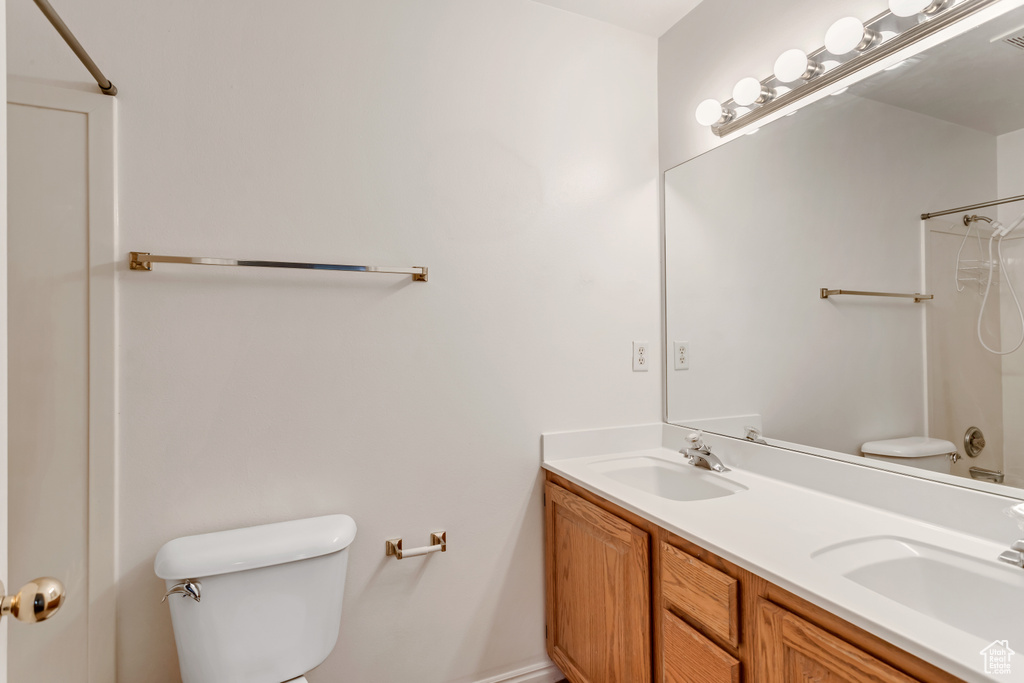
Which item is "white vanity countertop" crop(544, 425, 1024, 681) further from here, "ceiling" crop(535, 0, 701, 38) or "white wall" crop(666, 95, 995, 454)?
"ceiling" crop(535, 0, 701, 38)

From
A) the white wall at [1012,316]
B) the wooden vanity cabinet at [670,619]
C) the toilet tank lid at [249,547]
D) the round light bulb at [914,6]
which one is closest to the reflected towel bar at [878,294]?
→ the white wall at [1012,316]

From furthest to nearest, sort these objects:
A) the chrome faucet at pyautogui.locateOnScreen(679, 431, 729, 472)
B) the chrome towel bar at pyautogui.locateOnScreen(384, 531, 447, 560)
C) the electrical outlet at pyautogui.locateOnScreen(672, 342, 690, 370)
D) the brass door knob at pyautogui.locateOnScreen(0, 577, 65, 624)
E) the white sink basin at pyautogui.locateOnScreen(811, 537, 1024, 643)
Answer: the electrical outlet at pyautogui.locateOnScreen(672, 342, 690, 370) → the chrome faucet at pyautogui.locateOnScreen(679, 431, 729, 472) → the chrome towel bar at pyautogui.locateOnScreen(384, 531, 447, 560) → the white sink basin at pyautogui.locateOnScreen(811, 537, 1024, 643) → the brass door knob at pyautogui.locateOnScreen(0, 577, 65, 624)

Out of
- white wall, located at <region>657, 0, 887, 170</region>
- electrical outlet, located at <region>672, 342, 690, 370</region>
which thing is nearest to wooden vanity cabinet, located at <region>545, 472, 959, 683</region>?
electrical outlet, located at <region>672, 342, 690, 370</region>

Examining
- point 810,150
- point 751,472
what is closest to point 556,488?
point 751,472

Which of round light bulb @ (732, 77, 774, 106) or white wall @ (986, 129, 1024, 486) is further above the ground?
round light bulb @ (732, 77, 774, 106)

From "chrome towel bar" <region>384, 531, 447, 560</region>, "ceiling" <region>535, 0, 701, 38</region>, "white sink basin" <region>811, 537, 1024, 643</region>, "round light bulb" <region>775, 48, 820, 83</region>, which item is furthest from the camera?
"ceiling" <region>535, 0, 701, 38</region>

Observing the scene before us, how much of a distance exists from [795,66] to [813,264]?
0.55 meters

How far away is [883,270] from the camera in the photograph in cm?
123

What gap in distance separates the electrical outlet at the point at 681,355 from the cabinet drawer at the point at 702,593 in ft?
2.77

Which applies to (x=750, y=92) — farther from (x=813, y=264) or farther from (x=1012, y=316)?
(x=1012, y=316)

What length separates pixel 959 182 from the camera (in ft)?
3.55

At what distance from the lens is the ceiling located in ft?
5.68

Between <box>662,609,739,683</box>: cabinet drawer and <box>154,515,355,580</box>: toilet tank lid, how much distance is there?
2.72ft

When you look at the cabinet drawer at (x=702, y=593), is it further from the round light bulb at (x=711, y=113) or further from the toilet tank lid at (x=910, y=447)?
the round light bulb at (x=711, y=113)
